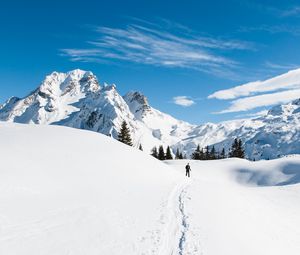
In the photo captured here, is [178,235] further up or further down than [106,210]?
further down

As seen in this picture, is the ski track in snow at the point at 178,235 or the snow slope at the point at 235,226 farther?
the snow slope at the point at 235,226

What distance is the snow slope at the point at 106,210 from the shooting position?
46.8 ft

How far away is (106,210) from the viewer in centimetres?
1950

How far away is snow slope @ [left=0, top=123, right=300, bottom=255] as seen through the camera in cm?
1427

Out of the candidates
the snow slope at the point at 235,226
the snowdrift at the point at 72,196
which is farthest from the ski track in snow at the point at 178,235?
the snowdrift at the point at 72,196

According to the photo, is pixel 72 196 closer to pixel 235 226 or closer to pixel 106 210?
pixel 106 210

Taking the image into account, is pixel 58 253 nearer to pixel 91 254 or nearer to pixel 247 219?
pixel 91 254

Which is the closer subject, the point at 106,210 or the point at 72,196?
the point at 106,210

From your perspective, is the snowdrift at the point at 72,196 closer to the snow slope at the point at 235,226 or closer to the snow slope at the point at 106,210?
the snow slope at the point at 106,210

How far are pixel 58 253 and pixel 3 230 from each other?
3635 mm

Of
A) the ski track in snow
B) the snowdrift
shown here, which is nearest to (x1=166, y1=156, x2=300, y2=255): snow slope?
the ski track in snow

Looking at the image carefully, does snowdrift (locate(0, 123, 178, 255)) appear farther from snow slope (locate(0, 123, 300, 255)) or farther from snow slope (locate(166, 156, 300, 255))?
snow slope (locate(166, 156, 300, 255))

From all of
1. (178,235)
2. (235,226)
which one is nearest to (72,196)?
(178,235)

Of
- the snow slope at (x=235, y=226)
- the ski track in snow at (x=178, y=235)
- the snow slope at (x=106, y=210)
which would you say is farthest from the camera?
the snow slope at (x=235, y=226)
